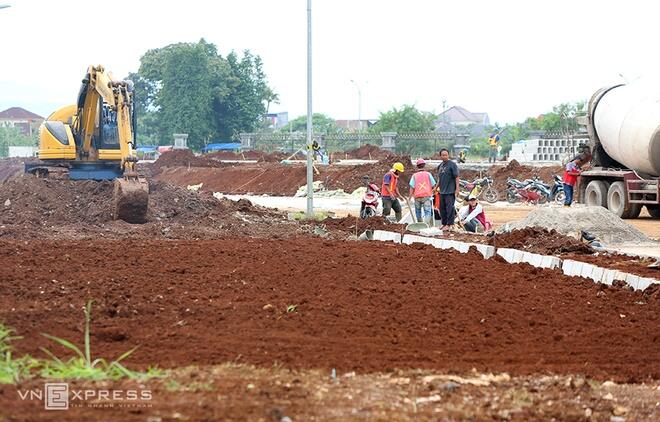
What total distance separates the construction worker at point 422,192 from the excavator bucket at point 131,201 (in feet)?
19.9

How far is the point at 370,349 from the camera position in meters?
8.54

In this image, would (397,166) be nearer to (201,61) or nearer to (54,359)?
(54,359)

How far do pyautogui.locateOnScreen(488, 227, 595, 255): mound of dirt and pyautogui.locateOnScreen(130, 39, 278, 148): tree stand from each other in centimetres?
6655

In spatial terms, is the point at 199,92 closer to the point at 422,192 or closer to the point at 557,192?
the point at 557,192

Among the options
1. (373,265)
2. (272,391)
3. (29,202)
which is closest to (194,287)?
(373,265)

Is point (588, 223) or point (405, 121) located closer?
point (588, 223)

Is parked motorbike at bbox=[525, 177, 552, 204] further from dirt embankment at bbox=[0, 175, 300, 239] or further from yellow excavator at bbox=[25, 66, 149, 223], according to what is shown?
yellow excavator at bbox=[25, 66, 149, 223]

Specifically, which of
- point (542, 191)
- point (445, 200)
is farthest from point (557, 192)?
point (445, 200)

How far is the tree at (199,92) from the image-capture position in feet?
273

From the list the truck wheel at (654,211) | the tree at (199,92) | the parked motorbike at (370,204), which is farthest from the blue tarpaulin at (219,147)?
the parked motorbike at (370,204)

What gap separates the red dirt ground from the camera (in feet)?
27.4

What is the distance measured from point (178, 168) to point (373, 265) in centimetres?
4778

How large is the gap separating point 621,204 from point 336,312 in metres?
20.6

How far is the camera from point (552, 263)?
14594 mm
